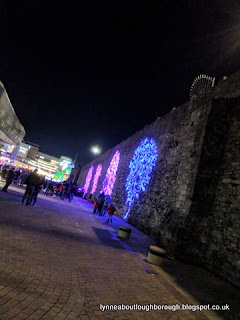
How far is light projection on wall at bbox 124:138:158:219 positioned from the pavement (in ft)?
24.7

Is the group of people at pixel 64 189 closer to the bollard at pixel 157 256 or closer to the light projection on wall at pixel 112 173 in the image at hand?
the light projection on wall at pixel 112 173

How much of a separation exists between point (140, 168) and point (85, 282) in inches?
447

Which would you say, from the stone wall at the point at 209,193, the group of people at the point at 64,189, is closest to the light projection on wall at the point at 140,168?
the stone wall at the point at 209,193

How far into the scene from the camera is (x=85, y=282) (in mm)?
3338

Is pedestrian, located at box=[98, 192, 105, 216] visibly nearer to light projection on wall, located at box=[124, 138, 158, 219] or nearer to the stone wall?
light projection on wall, located at box=[124, 138, 158, 219]

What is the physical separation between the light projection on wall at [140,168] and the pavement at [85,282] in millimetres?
7527

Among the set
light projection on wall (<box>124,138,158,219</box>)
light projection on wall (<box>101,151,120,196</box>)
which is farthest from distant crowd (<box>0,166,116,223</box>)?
light projection on wall (<box>101,151,120,196</box>)

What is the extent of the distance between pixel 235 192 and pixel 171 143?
5.38 meters

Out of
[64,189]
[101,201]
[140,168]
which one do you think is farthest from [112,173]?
[101,201]

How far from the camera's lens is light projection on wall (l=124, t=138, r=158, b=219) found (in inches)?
507

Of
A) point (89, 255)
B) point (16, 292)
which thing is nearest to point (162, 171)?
point (89, 255)

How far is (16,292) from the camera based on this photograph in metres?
2.51

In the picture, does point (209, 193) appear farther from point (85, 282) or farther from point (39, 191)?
point (39, 191)

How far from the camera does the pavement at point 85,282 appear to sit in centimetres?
252
